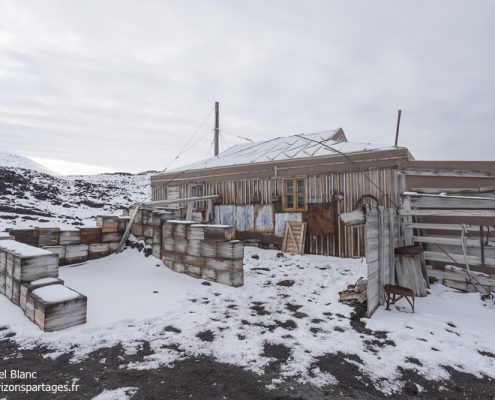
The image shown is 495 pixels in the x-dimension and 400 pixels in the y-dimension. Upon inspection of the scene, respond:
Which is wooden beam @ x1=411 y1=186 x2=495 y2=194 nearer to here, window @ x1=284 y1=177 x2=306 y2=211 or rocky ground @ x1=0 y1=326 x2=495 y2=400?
window @ x1=284 y1=177 x2=306 y2=211

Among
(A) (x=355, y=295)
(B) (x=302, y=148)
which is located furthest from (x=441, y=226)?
(B) (x=302, y=148)

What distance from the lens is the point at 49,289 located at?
4789 mm

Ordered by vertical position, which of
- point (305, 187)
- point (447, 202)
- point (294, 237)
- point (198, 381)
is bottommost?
point (198, 381)

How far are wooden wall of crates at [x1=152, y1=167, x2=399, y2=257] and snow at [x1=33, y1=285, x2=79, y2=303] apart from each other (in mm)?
8781

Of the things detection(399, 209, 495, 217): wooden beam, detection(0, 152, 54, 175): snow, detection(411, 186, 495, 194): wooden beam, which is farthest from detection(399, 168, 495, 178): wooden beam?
detection(0, 152, 54, 175): snow

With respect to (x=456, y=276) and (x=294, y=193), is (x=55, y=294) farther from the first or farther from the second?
(x=294, y=193)

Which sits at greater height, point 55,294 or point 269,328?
point 55,294

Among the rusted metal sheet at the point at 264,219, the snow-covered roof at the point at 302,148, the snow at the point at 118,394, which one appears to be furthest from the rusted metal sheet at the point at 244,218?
the snow at the point at 118,394

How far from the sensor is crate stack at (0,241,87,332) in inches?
173

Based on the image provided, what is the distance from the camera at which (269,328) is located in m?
4.89

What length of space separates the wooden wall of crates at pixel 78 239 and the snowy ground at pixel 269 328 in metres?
0.53

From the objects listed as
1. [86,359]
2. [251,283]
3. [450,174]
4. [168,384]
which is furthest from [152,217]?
[450,174]

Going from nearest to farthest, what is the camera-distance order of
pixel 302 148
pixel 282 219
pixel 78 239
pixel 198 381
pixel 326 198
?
pixel 198 381
pixel 78 239
pixel 326 198
pixel 282 219
pixel 302 148

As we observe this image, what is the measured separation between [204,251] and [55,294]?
3454 mm
